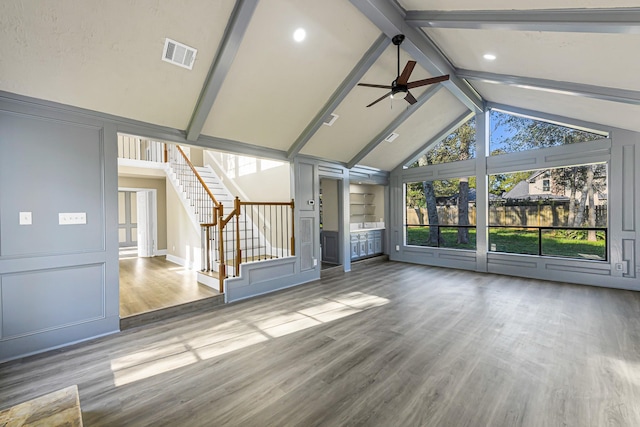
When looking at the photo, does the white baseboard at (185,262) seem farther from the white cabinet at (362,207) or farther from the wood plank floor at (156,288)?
the white cabinet at (362,207)

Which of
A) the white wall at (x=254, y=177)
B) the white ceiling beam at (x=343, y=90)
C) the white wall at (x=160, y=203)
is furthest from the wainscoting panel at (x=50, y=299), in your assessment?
the white wall at (x=160, y=203)

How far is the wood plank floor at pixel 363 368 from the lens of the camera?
6.29ft

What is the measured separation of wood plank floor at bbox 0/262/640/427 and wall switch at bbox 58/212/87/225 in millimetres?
1356

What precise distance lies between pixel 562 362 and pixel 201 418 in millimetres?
3118

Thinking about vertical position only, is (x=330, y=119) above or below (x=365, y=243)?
above

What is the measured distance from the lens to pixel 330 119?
494 centimetres

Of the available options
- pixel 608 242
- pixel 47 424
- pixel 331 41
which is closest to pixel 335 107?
pixel 331 41

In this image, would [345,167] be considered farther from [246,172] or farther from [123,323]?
[123,323]

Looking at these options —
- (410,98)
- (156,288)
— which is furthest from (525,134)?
(156,288)

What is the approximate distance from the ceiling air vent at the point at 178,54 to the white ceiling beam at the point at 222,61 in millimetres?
247

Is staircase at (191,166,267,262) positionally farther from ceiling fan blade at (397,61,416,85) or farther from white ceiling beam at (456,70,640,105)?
white ceiling beam at (456,70,640,105)

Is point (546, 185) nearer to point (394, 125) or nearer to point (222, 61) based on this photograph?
point (394, 125)

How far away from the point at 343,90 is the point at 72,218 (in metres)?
→ 3.93

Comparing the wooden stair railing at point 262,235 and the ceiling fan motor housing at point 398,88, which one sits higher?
the ceiling fan motor housing at point 398,88
